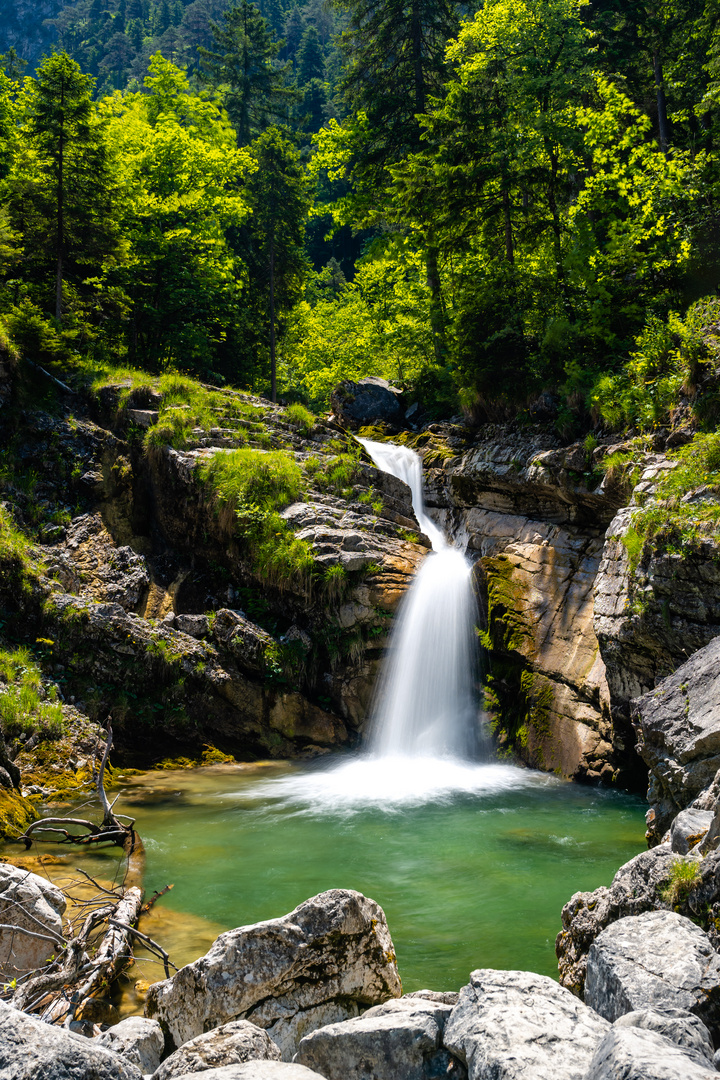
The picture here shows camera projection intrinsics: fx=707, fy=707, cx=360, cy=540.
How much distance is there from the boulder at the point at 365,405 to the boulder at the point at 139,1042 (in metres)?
17.6

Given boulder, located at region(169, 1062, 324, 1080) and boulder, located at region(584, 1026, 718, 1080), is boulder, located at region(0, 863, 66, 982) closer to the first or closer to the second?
boulder, located at region(169, 1062, 324, 1080)

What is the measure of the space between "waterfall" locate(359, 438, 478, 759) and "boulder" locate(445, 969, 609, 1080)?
910cm

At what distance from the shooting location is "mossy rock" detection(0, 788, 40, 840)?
8164mm

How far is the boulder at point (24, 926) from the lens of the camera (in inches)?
202

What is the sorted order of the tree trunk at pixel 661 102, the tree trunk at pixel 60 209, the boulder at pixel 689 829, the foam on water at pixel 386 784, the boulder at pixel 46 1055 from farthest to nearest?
1. the tree trunk at pixel 60 209
2. the tree trunk at pixel 661 102
3. the foam on water at pixel 386 784
4. the boulder at pixel 689 829
5. the boulder at pixel 46 1055

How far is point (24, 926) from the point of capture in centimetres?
525

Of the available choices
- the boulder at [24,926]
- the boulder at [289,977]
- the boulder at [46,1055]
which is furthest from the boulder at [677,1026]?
the boulder at [24,926]

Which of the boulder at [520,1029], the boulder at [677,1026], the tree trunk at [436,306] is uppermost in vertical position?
the tree trunk at [436,306]

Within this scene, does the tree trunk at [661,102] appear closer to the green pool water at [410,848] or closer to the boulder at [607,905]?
the green pool water at [410,848]

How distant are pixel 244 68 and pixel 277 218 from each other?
14.1 meters

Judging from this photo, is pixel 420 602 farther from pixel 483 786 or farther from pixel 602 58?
pixel 602 58

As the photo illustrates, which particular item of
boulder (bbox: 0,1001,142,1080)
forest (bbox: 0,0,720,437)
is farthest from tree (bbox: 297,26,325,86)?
boulder (bbox: 0,1001,142,1080)

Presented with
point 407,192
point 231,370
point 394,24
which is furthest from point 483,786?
point 394,24

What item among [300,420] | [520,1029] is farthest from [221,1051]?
[300,420]
